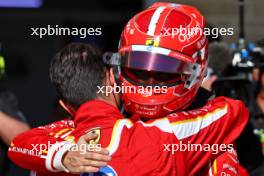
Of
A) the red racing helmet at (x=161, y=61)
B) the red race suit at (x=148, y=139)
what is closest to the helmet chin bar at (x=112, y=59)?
the red racing helmet at (x=161, y=61)

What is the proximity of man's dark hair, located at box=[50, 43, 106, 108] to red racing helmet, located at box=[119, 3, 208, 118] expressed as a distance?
0.49 feet

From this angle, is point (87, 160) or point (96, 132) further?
point (96, 132)

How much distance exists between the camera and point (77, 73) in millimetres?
2174

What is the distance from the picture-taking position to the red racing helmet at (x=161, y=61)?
195 centimetres

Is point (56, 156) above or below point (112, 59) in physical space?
below

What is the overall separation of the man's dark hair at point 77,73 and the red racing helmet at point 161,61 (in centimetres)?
15

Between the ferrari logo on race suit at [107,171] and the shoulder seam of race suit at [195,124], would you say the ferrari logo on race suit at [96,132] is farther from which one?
the shoulder seam of race suit at [195,124]

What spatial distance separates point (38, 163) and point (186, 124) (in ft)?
1.55

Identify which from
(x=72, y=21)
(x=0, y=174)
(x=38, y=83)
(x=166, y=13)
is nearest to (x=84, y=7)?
(x=72, y=21)

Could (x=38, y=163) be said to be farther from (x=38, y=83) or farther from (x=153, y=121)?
(x=38, y=83)

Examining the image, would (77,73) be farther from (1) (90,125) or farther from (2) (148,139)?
(2) (148,139)

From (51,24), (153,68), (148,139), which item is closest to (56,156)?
(148,139)

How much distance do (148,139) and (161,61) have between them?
250mm

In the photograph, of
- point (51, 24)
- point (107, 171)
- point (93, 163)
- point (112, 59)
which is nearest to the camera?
point (93, 163)
